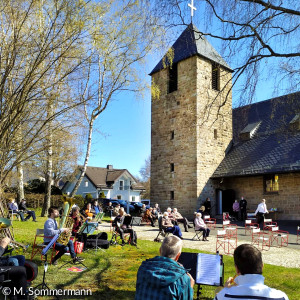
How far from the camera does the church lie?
19297 millimetres

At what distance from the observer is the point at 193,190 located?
2117cm

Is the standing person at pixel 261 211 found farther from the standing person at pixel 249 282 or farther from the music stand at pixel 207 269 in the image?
the standing person at pixel 249 282

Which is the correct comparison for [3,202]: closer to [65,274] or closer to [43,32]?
[65,274]

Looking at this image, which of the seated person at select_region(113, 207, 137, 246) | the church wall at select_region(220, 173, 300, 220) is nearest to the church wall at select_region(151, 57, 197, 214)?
the church wall at select_region(220, 173, 300, 220)

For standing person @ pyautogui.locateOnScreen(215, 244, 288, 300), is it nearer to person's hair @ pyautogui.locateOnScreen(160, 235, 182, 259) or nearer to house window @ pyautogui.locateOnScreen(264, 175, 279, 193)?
person's hair @ pyautogui.locateOnScreen(160, 235, 182, 259)

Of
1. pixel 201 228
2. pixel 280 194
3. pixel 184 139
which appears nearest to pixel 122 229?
pixel 201 228

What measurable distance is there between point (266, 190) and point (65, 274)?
1684 cm

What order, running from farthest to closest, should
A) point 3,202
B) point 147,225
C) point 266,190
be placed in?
point 266,190, point 147,225, point 3,202

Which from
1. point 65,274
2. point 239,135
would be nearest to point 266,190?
point 239,135

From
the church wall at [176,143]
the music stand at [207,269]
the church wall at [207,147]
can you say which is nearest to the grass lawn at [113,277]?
the music stand at [207,269]

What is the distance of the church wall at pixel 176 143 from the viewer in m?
21.7

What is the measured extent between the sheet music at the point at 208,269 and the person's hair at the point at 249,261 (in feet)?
6.81

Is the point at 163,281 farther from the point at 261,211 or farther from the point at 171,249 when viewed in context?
the point at 261,211

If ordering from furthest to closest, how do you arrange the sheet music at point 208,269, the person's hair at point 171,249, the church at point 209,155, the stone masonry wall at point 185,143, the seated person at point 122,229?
1. the stone masonry wall at point 185,143
2. the church at point 209,155
3. the seated person at point 122,229
4. the sheet music at point 208,269
5. the person's hair at point 171,249
